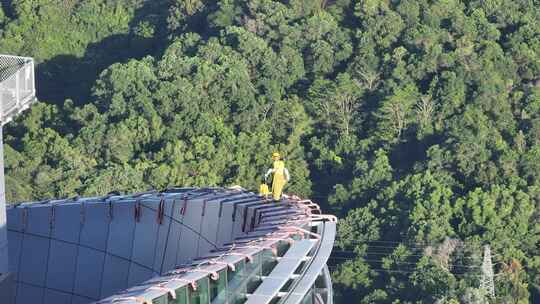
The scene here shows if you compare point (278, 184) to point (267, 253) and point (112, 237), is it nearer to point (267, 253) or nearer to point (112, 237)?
point (112, 237)

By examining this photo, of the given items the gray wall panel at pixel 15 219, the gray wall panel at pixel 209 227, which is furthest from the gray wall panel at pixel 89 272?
the gray wall panel at pixel 209 227

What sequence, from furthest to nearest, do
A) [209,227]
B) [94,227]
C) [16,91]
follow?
[94,227] < [209,227] < [16,91]

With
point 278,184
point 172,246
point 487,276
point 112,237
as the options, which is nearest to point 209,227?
point 172,246

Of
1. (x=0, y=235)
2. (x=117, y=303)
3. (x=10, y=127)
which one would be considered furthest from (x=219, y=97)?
(x=117, y=303)

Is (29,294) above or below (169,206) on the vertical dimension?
below

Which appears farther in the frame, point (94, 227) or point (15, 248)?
point (94, 227)

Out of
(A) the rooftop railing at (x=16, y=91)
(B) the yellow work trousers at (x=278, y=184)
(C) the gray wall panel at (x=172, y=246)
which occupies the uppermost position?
(A) the rooftop railing at (x=16, y=91)

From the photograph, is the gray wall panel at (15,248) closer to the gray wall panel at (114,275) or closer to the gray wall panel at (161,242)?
the gray wall panel at (114,275)
